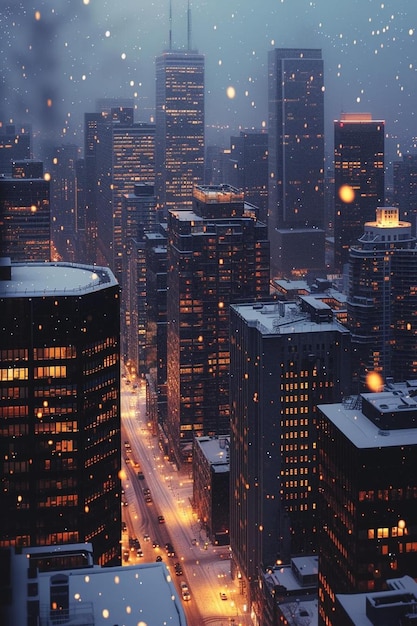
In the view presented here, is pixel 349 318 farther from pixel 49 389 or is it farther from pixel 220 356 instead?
pixel 49 389

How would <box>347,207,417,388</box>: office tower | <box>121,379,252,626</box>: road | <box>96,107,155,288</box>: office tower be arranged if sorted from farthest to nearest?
1. <box>96,107,155,288</box>: office tower
2. <box>347,207,417,388</box>: office tower
3. <box>121,379,252,626</box>: road

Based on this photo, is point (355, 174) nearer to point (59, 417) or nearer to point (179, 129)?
point (179, 129)

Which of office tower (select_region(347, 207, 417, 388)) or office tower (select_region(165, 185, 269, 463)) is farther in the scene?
office tower (select_region(347, 207, 417, 388))

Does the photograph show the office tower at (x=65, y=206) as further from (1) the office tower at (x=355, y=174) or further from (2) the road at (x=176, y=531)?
(1) the office tower at (x=355, y=174)

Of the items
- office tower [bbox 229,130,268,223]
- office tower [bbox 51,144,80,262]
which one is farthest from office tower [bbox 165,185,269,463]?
office tower [bbox 229,130,268,223]

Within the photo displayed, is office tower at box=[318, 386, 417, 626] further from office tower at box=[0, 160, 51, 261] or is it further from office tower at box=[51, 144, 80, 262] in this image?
office tower at box=[51, 144, 80, 262]

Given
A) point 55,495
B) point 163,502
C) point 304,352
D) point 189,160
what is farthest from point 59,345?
point 189,160

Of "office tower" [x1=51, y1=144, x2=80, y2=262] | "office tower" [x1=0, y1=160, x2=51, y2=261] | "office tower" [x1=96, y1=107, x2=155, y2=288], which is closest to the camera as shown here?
"office tower" [x1=0, y1=160, x2=51, y2=261]

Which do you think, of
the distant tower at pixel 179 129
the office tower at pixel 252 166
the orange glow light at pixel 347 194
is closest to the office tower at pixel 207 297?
the orange glow light at pixel 347 194
